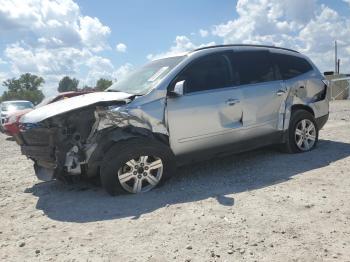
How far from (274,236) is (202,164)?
3.12 metres

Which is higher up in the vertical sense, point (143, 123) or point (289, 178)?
point (143, 123)

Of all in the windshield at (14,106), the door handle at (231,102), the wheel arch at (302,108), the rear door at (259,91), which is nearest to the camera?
the door handle at (231,102)

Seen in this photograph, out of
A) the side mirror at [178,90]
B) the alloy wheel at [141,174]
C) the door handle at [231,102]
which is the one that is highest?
the side mirror at [178,90]

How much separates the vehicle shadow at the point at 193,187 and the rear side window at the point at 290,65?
4.45ft

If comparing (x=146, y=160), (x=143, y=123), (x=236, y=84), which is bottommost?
(x=146, y=160)

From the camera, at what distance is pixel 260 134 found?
6680 mm

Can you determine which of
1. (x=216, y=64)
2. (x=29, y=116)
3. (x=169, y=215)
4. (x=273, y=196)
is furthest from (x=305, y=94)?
(x=29, y=116)

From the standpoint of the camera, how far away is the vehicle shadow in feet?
16.4

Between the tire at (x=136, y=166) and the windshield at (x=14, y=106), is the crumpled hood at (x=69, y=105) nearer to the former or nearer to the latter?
the tire at (x=136, y=166)

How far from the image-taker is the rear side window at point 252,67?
256 inches

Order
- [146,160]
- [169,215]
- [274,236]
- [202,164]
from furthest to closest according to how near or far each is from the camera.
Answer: [202,164] < [146,160] < [169,215] < [274,236]

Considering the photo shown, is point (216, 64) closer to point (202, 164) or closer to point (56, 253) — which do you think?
point (202, 164)

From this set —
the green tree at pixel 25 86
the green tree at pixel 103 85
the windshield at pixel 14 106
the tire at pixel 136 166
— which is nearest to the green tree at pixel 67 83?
the green tree at pixel 25 86

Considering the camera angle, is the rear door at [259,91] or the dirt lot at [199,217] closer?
the dirt lot at [199,217]
